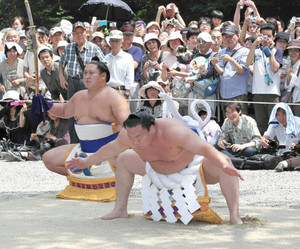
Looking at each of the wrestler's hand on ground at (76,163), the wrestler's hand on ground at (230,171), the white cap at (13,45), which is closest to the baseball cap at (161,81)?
the white cap at (13,45)

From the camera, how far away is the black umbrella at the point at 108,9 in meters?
8.00

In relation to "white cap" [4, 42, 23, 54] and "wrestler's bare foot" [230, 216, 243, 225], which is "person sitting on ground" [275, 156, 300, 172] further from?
"white cap" [4, 42, 23, 54]

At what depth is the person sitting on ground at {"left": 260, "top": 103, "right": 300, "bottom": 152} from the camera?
5887mm

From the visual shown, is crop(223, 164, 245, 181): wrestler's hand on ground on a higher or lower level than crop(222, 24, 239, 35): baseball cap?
lower

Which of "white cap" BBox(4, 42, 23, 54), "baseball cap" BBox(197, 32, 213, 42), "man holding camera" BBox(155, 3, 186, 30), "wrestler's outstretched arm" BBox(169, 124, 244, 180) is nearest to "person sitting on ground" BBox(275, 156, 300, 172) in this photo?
"baseball cap" BBox(197, 32, 213, 42)

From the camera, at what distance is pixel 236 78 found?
251 inches

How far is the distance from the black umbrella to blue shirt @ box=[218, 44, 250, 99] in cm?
217

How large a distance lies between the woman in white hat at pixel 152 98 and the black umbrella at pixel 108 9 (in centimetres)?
176

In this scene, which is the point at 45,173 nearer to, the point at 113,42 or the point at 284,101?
the point at 113,42

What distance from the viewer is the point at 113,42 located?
6809mm

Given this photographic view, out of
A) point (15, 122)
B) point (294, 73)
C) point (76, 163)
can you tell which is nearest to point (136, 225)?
point (76, 163)

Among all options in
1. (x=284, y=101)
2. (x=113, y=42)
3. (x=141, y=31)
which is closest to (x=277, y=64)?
(x=284, y=101)

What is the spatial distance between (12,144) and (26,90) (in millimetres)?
748

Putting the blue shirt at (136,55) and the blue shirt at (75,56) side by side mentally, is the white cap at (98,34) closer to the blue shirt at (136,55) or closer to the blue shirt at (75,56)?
the blue shirt at (136,55)
